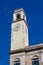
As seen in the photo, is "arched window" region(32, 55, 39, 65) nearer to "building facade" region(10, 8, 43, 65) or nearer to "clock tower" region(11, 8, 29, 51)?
"building facade" region(10, 8, 43, 65)

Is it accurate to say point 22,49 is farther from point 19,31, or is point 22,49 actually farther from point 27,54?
point 19,31

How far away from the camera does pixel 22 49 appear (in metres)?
28.7

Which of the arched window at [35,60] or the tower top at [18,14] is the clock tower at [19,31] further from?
the arched window at [35,60]

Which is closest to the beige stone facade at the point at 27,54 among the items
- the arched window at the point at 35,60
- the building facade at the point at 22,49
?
the building facade at the point at 22,49

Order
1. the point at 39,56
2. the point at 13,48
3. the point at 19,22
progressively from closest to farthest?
the point at 39,56, the point at 13,48, the point at 19,22

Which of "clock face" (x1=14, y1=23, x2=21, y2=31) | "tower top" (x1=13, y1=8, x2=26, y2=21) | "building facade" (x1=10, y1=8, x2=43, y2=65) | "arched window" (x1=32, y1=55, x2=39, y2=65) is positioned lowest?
"arched window" (x1=32, y1=55, x2=39, y2=65)

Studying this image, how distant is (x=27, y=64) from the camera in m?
27.6

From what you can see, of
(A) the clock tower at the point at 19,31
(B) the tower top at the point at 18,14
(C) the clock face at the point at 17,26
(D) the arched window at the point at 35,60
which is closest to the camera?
Answer: (D) the arched window at the point at 35,60

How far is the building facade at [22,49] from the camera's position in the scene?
27.8 m

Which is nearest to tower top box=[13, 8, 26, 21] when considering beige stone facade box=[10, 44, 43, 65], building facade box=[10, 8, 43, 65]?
building facade box=[10, 8, 43, 65]

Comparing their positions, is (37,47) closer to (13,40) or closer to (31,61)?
(31,61)

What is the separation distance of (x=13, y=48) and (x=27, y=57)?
2561mm

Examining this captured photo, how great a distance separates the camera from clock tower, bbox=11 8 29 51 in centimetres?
2957

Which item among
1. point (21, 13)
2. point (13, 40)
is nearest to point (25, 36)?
point (13, 40)
